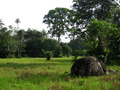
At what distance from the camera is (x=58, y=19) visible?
52062 millimetres

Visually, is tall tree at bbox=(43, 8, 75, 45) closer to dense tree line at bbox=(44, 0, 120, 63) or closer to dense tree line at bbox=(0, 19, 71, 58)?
dense tree line at bbox=(0, 19, 71, 58)

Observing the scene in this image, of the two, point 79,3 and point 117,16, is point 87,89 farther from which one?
point 117,16

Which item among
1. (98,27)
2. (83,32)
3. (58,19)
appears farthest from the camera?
(58,19)

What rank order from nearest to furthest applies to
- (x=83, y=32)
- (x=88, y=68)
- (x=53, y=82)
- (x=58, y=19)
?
1. (x=53, y=82)
2. (x=88, y=68)
3. (x=83, y=32)
4. (x=58, y=19)

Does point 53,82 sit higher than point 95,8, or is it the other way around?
point 95,8

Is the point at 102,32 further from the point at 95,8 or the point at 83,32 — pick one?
the point at 95,8

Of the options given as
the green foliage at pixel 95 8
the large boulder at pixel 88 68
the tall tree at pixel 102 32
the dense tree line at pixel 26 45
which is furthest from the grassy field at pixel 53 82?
the dense tree line at pixel 26 45

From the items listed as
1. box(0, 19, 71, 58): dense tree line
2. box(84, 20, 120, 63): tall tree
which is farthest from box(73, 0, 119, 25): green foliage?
box(0, 19, 71, 58): dense tree line

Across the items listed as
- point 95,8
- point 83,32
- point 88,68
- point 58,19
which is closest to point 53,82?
point 88,68

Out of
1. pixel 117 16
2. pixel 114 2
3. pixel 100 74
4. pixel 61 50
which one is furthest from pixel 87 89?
pixel 61 50

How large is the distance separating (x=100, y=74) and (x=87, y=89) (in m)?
3.95

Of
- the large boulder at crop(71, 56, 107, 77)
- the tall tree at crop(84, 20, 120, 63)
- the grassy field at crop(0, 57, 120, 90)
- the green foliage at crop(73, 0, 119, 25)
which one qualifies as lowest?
the grassy field at crop(0, 57, 120, 90)

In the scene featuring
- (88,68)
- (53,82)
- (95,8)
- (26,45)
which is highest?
(95,8)

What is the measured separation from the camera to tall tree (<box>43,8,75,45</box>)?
50616mm
